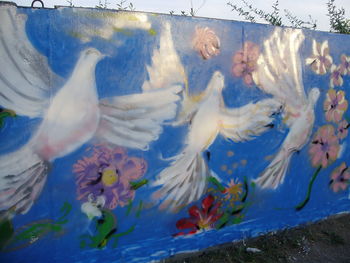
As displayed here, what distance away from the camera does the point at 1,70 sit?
2264mm

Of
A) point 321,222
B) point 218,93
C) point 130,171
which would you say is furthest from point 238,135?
point 321,222

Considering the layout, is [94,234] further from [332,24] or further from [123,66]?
[332,24]

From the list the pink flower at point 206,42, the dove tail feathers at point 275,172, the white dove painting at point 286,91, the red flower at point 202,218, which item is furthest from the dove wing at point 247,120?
the red flower at point 202,218

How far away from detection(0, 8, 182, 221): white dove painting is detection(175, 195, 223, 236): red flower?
2.68 feet

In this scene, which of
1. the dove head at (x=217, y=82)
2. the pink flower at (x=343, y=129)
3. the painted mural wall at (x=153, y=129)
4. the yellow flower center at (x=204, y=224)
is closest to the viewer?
the painted mural wall at (x=153, y=129)

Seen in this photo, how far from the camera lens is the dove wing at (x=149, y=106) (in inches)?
104

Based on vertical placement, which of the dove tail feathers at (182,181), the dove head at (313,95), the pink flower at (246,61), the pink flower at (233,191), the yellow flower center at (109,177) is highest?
the pink flower at (246,61)

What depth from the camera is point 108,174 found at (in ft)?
8.75

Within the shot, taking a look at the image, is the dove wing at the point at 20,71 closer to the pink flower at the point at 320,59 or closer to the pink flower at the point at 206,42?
the pink flower at the point at 206,42

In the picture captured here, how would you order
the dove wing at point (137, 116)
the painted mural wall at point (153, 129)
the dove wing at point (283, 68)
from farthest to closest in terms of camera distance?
the dove wing at point (283, 68), the dove wing at point (137, 116), the painted mural wall at point (153, 129)

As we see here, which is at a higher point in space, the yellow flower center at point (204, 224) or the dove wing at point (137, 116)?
the dove wing at point (137, 116)

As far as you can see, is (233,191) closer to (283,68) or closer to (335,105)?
(283,68)

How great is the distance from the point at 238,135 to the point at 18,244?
1.94 meters

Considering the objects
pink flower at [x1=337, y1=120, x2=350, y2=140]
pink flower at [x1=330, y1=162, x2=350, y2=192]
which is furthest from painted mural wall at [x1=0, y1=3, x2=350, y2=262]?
pink flower at [x1=330, y1=162, x2=350, y2=192]
